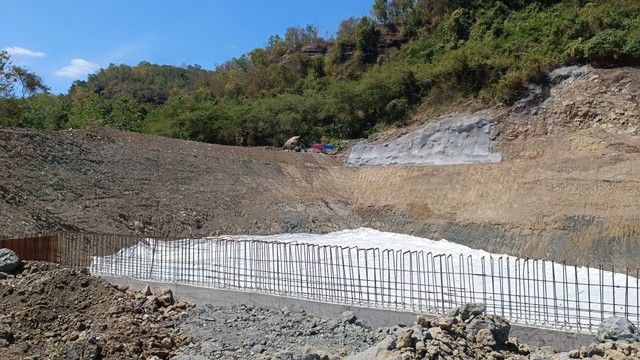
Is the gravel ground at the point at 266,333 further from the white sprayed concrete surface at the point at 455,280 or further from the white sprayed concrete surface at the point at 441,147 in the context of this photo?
the white sprayed concrete surface at the point at 441,147

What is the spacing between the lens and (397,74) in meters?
31.7

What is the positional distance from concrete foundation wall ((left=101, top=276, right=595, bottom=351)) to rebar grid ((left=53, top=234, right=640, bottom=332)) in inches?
8.5

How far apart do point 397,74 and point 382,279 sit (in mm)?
24243

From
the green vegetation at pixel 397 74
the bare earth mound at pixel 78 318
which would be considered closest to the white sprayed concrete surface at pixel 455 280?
the bare earth mound at pixel 78 318

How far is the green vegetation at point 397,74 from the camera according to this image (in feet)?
82.6

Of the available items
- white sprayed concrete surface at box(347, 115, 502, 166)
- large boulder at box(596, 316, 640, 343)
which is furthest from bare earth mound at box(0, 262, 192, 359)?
white sprayed concrete surface at box(347, 115, 502, 166)

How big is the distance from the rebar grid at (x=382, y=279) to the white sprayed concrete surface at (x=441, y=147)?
11.4 meters

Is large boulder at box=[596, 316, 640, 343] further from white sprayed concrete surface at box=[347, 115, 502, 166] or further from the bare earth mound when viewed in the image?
white sprayed concrete surface at box=[347, 115, 502, 166]

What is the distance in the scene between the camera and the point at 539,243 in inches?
A: 621

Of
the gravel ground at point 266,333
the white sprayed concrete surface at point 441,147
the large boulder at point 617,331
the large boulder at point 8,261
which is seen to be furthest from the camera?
the white sprayed concrete surface at point 441,147

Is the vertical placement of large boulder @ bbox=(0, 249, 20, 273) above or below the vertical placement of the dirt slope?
below

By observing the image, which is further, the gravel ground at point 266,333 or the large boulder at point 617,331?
the gravel ground at point 266,333

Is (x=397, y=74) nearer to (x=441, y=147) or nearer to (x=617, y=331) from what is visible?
(x=441, y=147)

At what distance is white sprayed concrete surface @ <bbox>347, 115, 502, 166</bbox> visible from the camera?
2414cm
